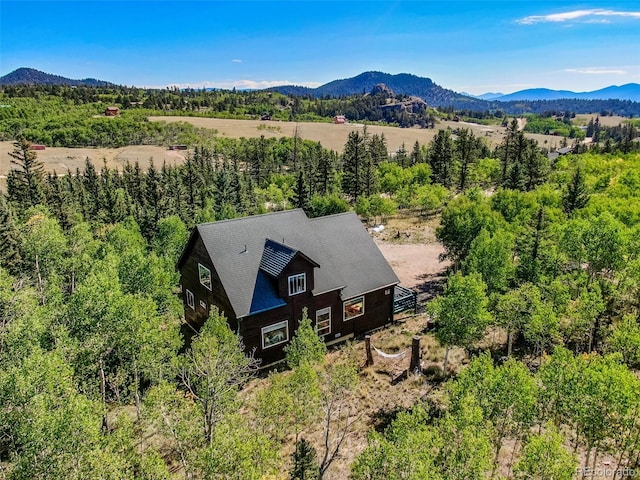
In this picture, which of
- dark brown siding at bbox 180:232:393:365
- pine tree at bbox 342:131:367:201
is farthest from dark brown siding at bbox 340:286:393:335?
pine tree at bbox 342:131:367:201

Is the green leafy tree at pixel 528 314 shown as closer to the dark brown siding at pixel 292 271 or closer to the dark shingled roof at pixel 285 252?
the dark shingled roof at pixel 285 252

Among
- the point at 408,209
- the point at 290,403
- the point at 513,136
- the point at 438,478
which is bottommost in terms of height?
the point at 408,209

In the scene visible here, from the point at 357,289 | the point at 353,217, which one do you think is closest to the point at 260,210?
the point at 353,217

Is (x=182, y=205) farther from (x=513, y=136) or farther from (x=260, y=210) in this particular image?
(x=513, y=136)

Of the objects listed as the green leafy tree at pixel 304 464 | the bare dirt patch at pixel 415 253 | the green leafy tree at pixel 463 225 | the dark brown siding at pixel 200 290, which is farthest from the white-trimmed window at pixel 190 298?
the green leafy tree at pixel 463 225

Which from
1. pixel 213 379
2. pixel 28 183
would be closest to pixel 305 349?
pixel 213 379

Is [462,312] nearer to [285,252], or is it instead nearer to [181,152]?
[285,252]
